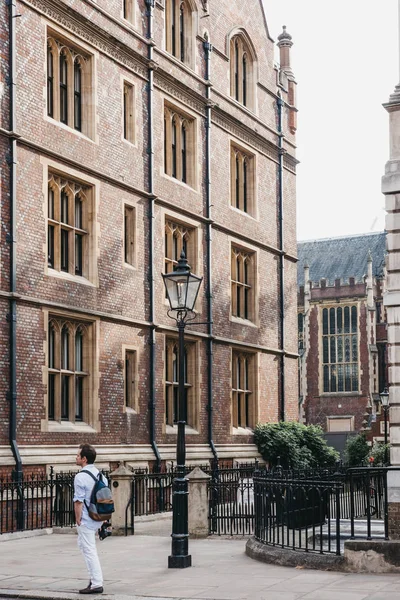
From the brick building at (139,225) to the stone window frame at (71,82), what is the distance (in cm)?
4

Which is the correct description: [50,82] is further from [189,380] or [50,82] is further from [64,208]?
[189,380]

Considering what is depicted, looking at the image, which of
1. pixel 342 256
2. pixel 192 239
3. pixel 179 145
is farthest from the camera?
pixel 342 256

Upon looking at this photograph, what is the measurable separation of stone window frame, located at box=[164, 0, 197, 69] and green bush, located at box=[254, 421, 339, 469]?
11.0 meters

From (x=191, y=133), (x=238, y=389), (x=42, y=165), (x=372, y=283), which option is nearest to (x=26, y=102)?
(x=42, y=165)

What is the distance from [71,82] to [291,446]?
522 inches

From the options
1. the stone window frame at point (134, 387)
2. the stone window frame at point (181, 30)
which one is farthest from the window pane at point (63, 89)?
the stone window frame at point (134, 387)

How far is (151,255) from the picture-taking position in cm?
2656

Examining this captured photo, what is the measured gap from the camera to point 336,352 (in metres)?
70.0

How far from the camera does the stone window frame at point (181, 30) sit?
28.9m

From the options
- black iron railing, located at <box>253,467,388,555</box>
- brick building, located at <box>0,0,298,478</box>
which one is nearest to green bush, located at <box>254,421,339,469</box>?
brick building, located at <box>0,0,298,478</box>

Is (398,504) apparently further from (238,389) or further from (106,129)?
(238,389)

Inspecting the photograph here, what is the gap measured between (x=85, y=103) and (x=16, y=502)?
952 centimetres

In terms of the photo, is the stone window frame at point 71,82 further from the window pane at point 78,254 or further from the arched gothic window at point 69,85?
the window pane at point 78,254

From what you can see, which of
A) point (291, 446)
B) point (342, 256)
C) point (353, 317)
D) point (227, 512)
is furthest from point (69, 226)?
point (342, 256)
